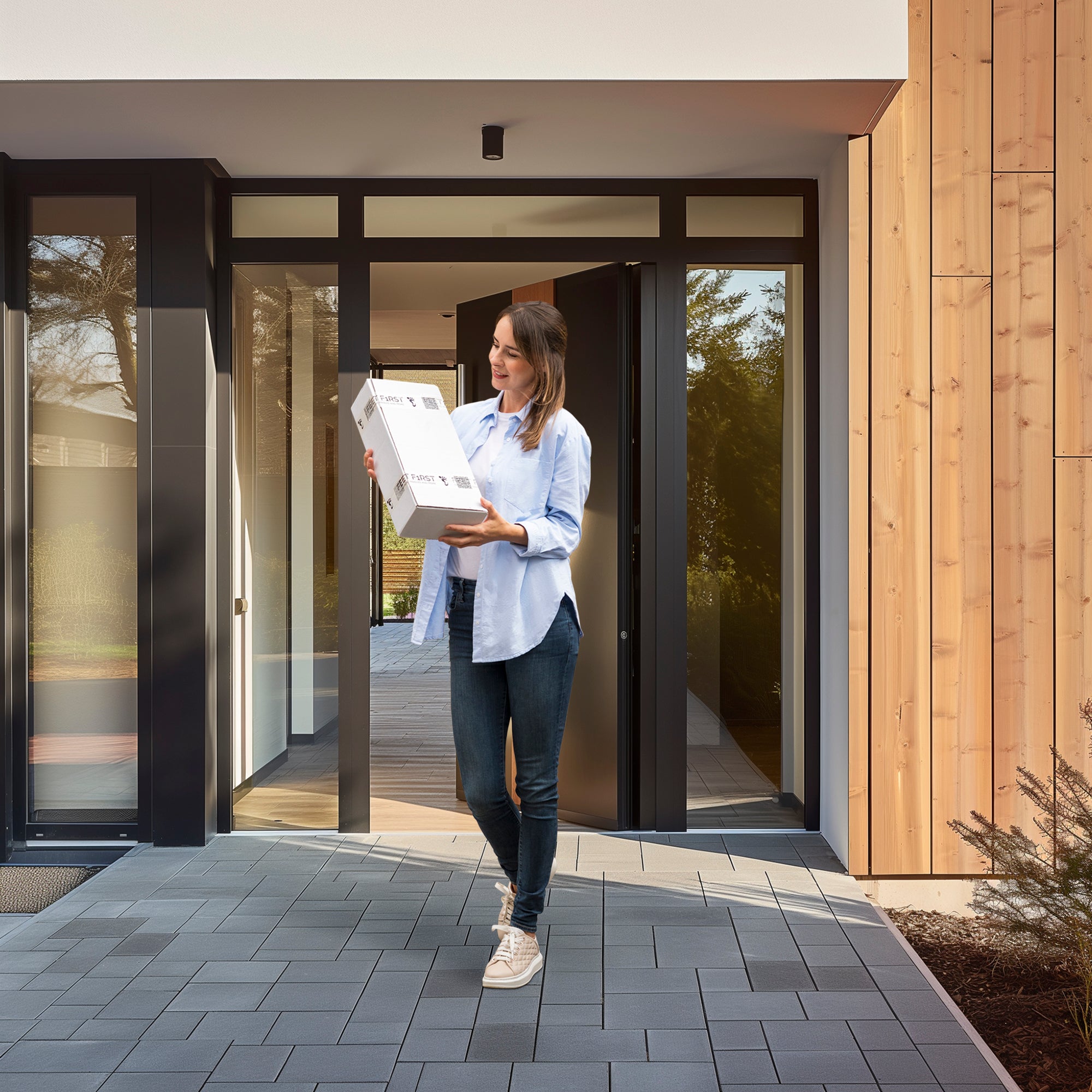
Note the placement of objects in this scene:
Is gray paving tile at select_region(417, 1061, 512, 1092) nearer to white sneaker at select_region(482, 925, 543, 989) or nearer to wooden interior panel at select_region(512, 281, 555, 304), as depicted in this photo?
white sneaker at select_region(482, 925, 543, 989)

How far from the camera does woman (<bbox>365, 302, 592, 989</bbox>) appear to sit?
2.56m

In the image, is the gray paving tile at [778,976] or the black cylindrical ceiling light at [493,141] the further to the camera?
the black cylindrical ceiling light at [493,141]

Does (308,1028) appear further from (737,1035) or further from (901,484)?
(901,484)

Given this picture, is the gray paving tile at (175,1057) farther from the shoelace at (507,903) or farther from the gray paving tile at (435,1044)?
Result: the shoelace at (507,903)

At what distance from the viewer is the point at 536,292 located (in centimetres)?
434

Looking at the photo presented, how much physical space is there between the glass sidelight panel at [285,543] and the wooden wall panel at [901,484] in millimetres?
2096

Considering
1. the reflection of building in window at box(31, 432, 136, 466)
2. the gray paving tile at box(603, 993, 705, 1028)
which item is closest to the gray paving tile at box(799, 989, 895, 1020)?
the gray paving tile at box(603, 993, 705, 1028)

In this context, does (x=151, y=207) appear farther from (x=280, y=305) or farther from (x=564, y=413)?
(x=564, y=413)

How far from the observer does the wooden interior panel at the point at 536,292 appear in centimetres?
429

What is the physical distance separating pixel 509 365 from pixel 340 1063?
5.63ft

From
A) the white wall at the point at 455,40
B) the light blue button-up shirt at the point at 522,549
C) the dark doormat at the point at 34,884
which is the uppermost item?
the white wall at the point at 455,40

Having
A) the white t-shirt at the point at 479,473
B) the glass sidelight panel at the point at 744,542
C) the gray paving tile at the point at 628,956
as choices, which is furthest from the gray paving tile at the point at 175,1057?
the glass sidelight panel at the point at 744,542

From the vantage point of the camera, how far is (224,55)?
310 centimetres

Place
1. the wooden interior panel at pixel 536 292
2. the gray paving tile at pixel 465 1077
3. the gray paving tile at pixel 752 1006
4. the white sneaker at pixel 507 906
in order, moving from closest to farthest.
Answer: the gray paving tile at pixel 465 1077 → the gray paving tile at pixel 752 1006 → the white sneaker at pixel 507 906 → the wooden interior panel at pixel 536 292
